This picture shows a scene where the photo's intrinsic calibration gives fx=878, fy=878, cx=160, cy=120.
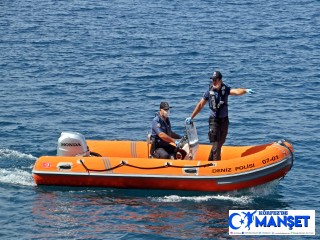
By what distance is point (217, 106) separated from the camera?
20750 millimetres

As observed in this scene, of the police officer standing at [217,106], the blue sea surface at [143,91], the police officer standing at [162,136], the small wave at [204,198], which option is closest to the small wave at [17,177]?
the blue sea surface at [143,91]

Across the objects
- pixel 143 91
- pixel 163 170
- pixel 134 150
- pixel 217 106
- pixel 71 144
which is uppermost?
pixel 217 106

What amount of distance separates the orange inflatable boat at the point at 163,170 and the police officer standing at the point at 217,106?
481 millimetres

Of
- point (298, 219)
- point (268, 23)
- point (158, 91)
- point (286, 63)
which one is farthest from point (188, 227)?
point (268, 23)

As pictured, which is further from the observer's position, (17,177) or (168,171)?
(17,177)

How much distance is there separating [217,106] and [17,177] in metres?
5.30

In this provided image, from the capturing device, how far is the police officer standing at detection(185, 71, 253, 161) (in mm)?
20703

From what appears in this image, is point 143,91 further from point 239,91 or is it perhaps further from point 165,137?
point 239,91

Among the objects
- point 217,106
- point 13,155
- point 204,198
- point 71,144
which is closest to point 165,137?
point 217,106

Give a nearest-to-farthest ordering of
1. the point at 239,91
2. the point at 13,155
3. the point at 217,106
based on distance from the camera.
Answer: the point at 239,91
the point at 217,106
the point at 13,155

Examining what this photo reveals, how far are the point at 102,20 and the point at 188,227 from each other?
26.5 m

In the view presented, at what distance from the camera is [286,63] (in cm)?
3478

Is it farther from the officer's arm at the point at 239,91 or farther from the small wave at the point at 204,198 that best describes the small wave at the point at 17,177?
the officer's arm at the point at 239,91

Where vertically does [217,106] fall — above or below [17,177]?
above
